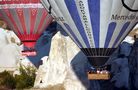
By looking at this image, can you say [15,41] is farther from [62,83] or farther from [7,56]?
[62,83]

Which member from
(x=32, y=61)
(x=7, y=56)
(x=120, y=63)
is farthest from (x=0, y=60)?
(x=120, y=63)

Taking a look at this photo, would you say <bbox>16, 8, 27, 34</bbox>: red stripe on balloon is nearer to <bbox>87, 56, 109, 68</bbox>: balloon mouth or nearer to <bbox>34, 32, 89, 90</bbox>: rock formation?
<bbox>34, 32, 89, 90</bbox>: rock formation

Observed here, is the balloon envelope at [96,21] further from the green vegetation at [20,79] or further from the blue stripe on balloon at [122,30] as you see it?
the green vegetation at [20,79]

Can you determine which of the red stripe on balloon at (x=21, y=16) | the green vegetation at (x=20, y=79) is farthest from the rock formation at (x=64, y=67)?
the red stripe on balloon at (x=21, y=16)

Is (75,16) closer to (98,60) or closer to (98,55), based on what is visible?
(98,55)

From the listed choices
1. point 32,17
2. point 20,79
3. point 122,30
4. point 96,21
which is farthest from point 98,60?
point 20,79
